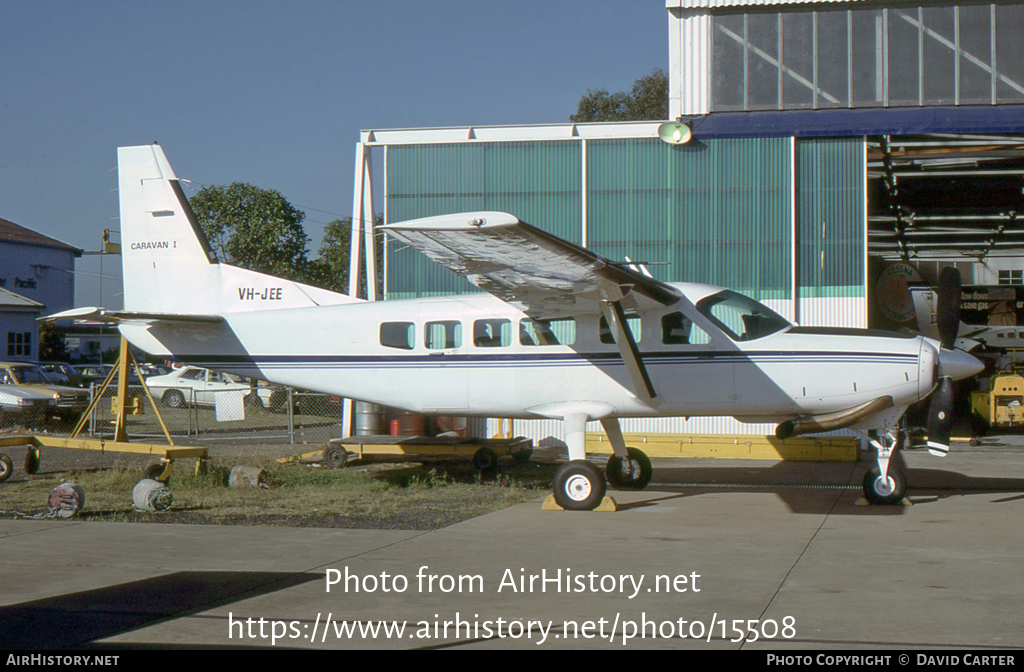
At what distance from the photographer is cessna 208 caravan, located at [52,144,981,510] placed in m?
10.3

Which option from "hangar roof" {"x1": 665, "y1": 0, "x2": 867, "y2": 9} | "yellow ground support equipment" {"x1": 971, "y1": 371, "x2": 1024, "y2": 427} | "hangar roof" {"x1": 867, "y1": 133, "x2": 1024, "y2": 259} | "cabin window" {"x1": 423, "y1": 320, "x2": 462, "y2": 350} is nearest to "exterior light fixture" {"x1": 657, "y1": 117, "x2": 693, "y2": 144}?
"hangar roof" {"x1": 665, "y1": 0, "x2": 867, "y2": 9}

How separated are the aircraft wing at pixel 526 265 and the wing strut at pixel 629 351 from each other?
0.19m

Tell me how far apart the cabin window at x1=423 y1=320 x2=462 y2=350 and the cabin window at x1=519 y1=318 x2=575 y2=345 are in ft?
2.75

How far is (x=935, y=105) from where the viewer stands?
17.9 meters

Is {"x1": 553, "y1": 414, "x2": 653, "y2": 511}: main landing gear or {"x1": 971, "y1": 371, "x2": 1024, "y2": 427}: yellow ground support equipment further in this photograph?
{"x1": 971, "y1": 371, "x2": 1024, "y2": 427}: yellow ground support equipment

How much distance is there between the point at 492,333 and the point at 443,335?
65cm

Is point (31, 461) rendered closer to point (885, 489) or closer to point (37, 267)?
point (885, 489)

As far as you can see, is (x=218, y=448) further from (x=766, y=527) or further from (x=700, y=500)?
(x=766, y=527)

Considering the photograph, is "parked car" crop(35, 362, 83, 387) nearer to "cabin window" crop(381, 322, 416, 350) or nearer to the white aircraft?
"cabin window" crop(381, 322, 416, 350)

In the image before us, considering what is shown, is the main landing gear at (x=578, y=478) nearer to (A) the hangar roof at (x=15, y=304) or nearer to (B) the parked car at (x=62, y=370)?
(B) the parked car at (x=62, y=370)

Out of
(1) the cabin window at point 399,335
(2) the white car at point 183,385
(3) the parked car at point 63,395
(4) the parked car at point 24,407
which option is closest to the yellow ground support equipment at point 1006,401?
(1) the cabin window at point 399,335

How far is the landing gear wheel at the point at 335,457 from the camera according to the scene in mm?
14391

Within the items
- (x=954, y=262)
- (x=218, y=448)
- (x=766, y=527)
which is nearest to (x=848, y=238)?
(x=766, y=527)

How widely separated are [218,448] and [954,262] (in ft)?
107
